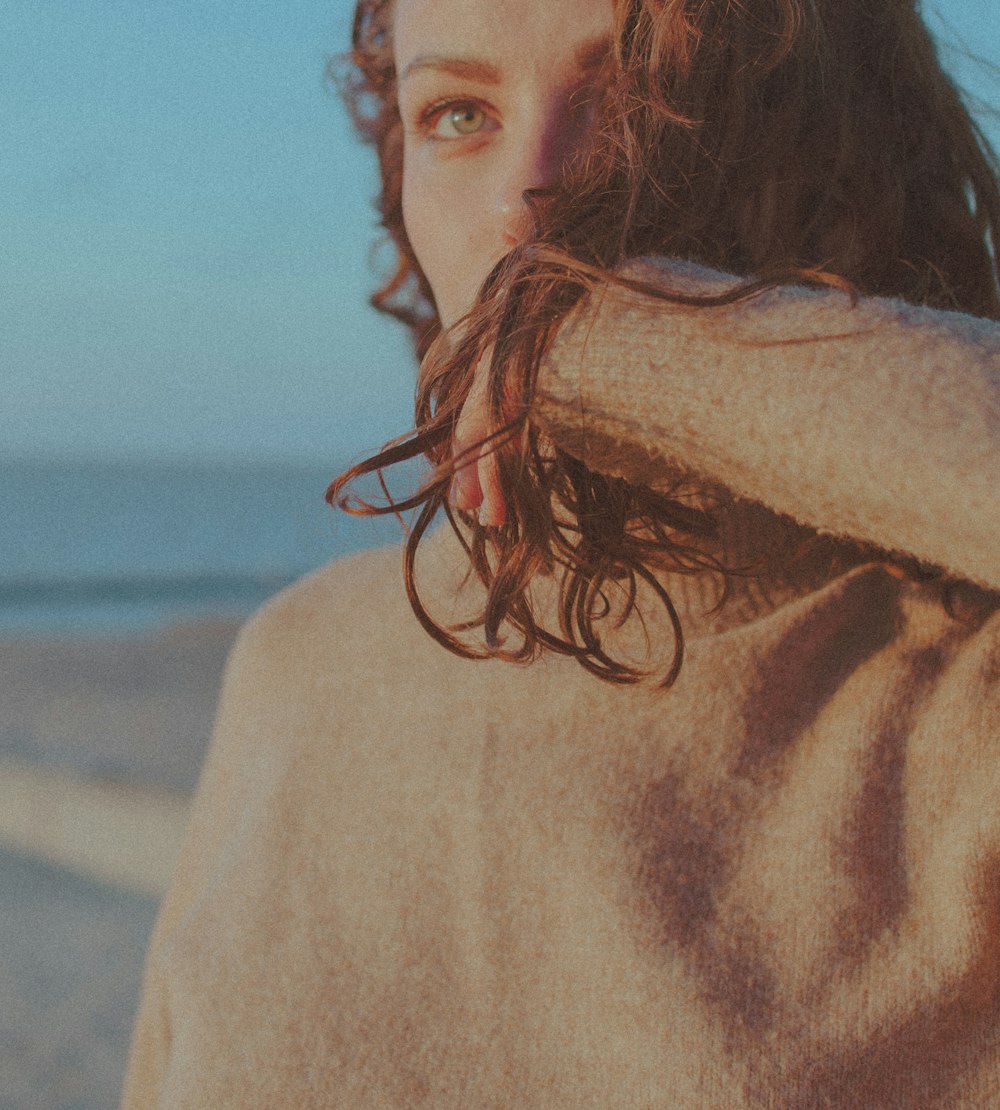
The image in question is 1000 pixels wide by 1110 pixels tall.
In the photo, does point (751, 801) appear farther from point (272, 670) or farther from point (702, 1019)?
point (272, 670)

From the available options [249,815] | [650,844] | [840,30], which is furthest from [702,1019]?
[840,30]

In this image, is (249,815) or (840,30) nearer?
(840,30)

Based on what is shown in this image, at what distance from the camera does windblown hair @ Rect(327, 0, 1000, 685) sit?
2.97 feet

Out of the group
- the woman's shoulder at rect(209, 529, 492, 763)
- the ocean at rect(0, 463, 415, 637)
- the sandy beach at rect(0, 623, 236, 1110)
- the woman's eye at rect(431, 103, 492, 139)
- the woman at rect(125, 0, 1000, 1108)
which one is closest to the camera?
the woman at rect(125, 0, 1000, 1108)

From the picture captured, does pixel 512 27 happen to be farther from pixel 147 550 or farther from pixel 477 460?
Answer: pixel 147 550

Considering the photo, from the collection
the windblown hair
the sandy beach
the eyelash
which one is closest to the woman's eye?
the eyelash

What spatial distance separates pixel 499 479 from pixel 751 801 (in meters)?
0.38

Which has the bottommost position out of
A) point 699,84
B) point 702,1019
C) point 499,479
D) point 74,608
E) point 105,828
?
point 74,608

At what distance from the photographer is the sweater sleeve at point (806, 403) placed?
0.73 meters

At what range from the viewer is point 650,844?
1052mm

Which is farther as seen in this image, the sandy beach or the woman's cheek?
the sandy beach

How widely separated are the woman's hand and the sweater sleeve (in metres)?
0.04

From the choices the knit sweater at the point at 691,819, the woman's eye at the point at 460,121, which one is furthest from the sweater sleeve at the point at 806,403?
the woman's eye at the point at 460,121

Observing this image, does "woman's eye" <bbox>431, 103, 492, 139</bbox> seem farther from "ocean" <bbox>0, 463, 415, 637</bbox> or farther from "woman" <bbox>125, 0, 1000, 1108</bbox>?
"ocean" <bbox>0, 463, 415, 637</bbox>
